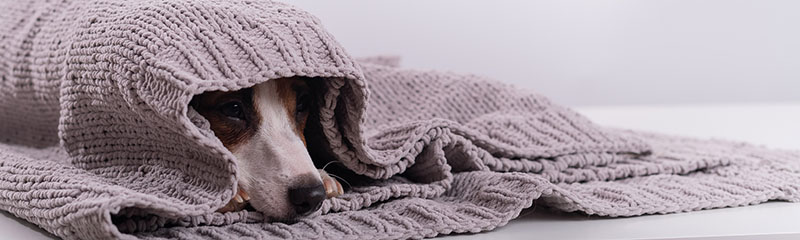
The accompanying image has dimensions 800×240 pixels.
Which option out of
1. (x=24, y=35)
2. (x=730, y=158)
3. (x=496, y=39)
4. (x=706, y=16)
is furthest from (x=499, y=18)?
(x=24, y=35)

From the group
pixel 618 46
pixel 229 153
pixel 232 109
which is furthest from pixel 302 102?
pixel 618 46

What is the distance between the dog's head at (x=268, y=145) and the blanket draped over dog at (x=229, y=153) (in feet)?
0.11

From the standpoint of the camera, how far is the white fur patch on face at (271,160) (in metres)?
1.35

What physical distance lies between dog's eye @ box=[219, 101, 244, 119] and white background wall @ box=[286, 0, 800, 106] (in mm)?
1525

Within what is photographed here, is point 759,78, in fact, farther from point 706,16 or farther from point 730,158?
point 730,158

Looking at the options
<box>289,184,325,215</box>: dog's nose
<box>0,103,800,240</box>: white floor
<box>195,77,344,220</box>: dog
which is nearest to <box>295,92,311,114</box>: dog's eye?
<box>195,77,344,220</box>: dog

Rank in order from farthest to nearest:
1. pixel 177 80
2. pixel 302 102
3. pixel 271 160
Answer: pixel 302 102 → pixel 271 160 → pixel 177 80

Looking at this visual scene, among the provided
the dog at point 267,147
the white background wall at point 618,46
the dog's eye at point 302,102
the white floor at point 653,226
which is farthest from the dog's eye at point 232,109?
the white background wall at point 618,46

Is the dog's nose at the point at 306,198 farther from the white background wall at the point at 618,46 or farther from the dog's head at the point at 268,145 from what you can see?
the white background wall at the point at 618,46

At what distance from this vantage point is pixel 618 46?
317cm

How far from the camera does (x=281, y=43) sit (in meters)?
1.40

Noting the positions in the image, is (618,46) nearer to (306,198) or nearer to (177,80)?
(306,198)

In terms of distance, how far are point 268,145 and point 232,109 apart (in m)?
0.08

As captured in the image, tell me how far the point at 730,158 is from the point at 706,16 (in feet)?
4.55
